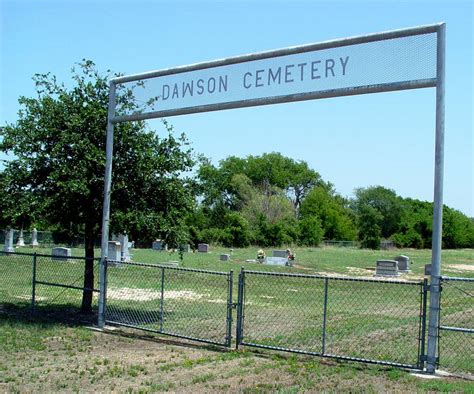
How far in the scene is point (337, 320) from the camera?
14.5m

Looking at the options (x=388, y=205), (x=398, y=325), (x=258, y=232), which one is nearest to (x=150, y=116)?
(x=398, y=325)

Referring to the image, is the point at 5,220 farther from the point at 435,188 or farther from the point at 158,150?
the point at 435,188

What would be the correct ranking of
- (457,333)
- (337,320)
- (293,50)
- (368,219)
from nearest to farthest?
(293,50) < (457,333) < (337,320) < (368,219)

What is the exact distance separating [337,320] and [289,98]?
21.3 ft

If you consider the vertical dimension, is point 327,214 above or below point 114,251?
above

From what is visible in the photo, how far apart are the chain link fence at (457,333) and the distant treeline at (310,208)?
65595mm

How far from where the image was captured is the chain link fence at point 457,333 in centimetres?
888

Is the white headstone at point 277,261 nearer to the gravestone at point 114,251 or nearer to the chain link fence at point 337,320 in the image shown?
the gravestone at point 114,251

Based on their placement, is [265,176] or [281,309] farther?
[265,176]

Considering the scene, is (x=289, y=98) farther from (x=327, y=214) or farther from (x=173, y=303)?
(x=327, y=214)

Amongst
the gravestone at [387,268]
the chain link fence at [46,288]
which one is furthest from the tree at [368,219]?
the chain link fence at [46,288]

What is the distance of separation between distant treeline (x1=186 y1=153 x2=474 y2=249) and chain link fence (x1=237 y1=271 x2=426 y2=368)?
62986mm

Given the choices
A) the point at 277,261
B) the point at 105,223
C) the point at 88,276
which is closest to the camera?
the point at 105,223

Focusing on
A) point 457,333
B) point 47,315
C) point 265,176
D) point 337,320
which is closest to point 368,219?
point 265,176
